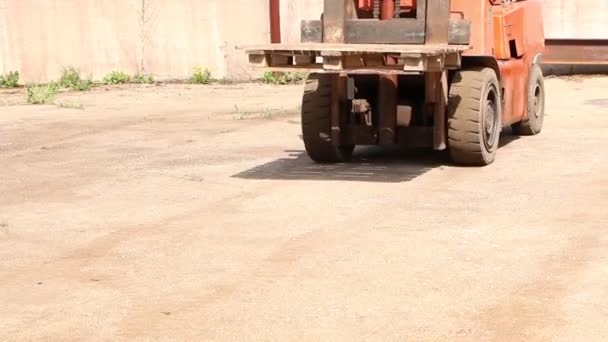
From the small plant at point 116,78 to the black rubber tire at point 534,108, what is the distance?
8.36m

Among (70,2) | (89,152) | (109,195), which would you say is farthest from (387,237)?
(70,2)

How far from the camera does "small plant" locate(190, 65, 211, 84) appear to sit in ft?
62.8

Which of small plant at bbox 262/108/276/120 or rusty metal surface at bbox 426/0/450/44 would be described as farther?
small plant at bbox 262/108/276/120

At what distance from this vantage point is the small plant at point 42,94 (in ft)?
54.5

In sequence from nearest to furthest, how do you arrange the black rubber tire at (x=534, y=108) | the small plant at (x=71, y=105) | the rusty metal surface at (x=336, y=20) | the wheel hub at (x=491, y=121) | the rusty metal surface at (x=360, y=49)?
the rusty metal surface at (x=360, y=49), the rusty metal surface at (x=336, y=20), the wheel hub at (x=491, y=121), the black rubber tire at (x=534, y=108), the small plant at (x=71, y=105)

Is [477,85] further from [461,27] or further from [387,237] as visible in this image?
[387,237]

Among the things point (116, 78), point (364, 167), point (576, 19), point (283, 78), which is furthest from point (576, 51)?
point (364, 167)

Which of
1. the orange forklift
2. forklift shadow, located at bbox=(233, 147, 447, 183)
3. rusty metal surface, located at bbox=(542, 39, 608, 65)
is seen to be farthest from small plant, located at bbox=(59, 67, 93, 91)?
the orange forklift

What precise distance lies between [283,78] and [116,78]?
2.64m

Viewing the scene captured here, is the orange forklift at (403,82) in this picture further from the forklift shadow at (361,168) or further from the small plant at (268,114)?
the small plant at (268,114)

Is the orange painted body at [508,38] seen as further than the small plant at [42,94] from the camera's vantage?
No

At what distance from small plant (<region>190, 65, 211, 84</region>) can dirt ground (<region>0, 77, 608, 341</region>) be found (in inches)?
247

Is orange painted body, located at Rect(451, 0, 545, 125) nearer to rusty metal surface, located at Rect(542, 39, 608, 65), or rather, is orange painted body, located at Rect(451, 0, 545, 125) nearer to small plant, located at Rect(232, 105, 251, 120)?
small plant, located at Rect(232, 105, 251, 120)

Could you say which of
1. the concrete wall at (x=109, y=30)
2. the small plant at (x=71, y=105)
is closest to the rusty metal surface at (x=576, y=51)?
the concrete wall at (x=109, y=30)
